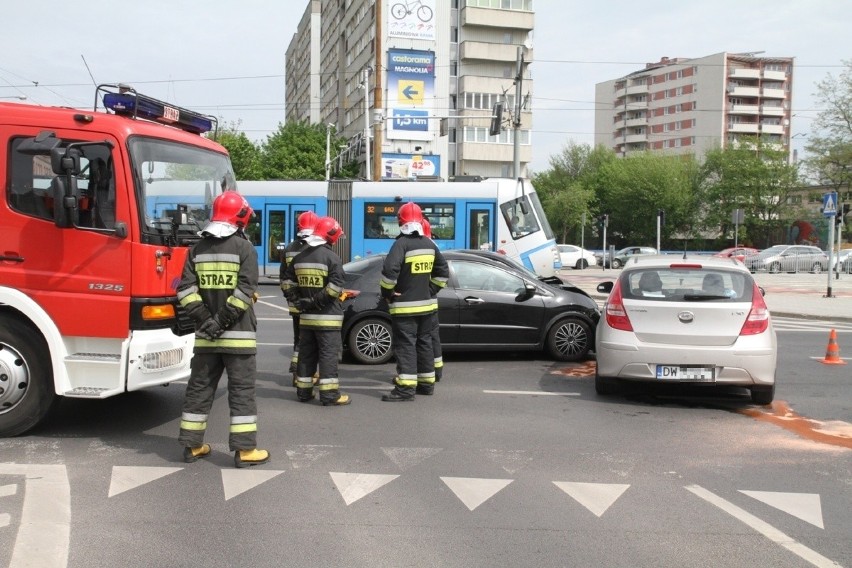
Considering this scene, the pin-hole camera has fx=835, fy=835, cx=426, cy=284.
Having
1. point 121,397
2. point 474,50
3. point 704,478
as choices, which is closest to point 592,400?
point 704,478

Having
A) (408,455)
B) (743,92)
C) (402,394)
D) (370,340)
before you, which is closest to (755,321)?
(402,394)

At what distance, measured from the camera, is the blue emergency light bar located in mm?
6711

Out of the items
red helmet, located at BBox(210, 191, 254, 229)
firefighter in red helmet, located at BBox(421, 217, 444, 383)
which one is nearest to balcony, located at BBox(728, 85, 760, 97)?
firefighter in red helmet, located at BBox(421, 217, 444, 383)

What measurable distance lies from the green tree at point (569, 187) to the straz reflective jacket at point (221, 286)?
202 feet

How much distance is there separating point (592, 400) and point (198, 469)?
4.28m

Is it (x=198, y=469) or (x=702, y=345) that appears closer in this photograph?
(x=198, y=469)

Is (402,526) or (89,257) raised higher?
(89,257)

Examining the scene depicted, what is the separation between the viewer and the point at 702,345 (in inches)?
316

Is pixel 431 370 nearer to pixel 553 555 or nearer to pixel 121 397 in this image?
pixel 121 397

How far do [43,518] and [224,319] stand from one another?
1.67m

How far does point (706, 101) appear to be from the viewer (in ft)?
328

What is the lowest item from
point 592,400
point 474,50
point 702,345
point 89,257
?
point 592,400

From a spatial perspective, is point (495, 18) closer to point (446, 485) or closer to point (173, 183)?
point (173, 183)

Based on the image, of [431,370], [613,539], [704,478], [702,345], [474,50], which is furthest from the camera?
[474,50]
